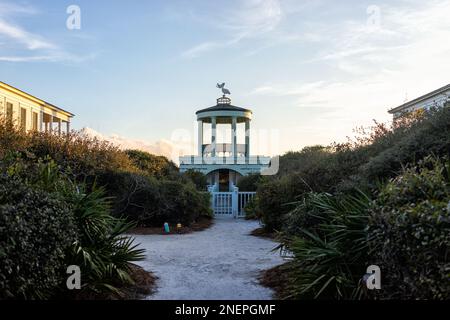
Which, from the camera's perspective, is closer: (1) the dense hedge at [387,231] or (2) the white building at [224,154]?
(1) the dense hedge at [387,231]

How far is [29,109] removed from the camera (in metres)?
29.9

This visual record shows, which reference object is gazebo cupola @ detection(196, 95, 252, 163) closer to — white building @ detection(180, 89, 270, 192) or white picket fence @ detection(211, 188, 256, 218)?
white building @ detection(180, 89, 270, 192)

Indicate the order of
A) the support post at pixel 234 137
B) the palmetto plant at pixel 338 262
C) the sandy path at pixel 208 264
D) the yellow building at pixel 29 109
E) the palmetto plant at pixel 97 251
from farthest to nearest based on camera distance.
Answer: the support post at pixel 234 137, the yellow building at pixel 29 109, the sandy path at pixel 208 264, the palmetto plant at pixel 97 251, the palmetto plant at pixel 338 262

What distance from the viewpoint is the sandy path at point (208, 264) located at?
5469mm

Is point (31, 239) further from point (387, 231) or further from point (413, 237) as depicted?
point (413, 237)

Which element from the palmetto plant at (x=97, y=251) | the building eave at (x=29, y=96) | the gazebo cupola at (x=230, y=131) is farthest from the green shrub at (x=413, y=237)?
the building eave at (x=29, y=96)

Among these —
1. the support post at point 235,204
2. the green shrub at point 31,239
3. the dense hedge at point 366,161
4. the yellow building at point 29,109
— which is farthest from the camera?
the yellow building at point 29,109

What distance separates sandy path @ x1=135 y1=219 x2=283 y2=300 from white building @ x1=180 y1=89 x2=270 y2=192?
15.5 m

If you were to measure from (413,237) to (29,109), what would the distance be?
31283 millimetres

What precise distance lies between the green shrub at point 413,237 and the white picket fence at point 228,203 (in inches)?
536

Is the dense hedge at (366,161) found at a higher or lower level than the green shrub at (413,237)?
higher

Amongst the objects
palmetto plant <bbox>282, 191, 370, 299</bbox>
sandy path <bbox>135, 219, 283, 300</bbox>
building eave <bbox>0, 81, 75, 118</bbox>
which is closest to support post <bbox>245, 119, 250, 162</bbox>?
building eave <bbox>0, 81, 75, 118</bbox>

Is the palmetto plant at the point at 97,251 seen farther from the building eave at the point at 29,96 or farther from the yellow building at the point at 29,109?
the building eave at the point at 29,96
